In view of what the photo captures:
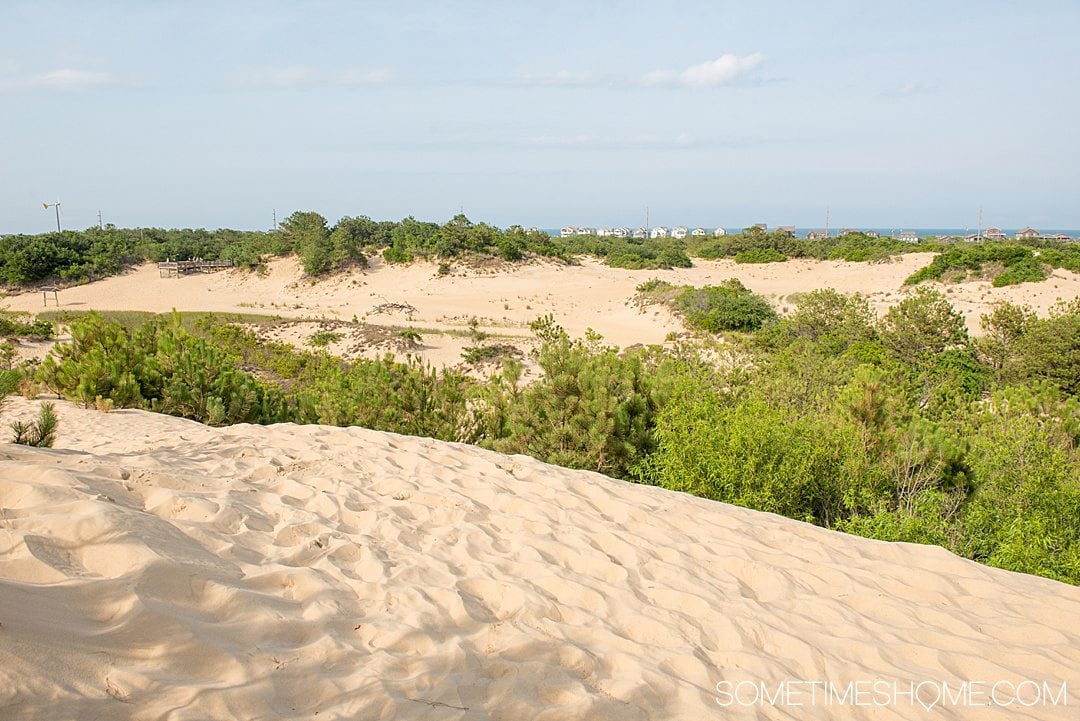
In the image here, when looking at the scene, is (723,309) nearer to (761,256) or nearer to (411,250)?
(411,250)

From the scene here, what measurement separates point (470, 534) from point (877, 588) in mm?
2735

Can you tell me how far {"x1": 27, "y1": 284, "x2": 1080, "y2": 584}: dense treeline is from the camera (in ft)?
21.2

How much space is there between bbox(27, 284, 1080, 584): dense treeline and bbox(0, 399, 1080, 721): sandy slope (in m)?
1.10

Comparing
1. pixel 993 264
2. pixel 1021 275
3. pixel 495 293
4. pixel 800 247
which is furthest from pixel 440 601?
pixel 800 247

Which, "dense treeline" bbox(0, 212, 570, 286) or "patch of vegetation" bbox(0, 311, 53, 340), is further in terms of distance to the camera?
"dense treeline" bbox(0, 212, 570, 286)

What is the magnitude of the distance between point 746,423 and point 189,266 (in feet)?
137

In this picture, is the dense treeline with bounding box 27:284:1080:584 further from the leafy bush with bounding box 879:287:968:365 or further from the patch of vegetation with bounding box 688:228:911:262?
the patch of vegetation with bounding box 688:228:911:262

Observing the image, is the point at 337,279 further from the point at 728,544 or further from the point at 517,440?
the point at 728,544

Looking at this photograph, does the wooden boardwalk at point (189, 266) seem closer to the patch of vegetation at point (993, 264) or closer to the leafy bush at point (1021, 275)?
the patch of vegetation at point (993, 264)

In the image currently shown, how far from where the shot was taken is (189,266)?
1614 inches

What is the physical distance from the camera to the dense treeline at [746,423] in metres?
6.47

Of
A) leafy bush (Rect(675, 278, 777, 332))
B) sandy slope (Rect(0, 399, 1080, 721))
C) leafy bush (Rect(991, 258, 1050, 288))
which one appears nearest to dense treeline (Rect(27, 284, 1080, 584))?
sandy slope (Rect(0, 399, 1080, 721))

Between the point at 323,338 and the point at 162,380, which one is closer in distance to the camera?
the point at 162,380

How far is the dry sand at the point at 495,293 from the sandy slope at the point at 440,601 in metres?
15.5
